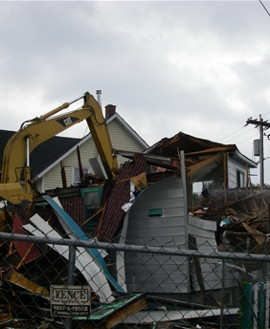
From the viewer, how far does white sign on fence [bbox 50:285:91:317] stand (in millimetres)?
2830

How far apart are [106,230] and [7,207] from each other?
76.5 inches

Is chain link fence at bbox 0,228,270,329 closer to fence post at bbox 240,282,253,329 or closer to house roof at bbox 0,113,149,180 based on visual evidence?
fence post at bbox 240,282,253,329

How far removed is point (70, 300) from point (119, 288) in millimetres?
4567

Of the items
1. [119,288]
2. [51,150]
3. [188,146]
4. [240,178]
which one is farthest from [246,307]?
[51,150]

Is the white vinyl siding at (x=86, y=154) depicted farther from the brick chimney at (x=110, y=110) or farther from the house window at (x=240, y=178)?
the house window at (x=240, y=178)

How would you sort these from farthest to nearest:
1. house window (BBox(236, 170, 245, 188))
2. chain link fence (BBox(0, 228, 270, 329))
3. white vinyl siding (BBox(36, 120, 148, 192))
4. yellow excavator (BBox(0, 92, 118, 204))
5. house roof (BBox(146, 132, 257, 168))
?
white vinyl siding (BBox(36, 120, 148, 192)), house window (BBox(236, 170, 245, 188)), house roof (BBox(146, 132, 257, 168)), yellow excavator (BBox(0, 92, 118, 204)), chain link fence (BBox(0, 228, 270, 329))

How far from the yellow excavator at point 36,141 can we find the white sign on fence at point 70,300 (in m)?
6.23

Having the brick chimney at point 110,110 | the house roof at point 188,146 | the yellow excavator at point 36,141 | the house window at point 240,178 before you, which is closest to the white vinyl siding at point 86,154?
the brick chimney at point 110,110

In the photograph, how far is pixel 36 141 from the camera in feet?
34.3

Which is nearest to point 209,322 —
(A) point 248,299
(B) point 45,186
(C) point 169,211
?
(A) point 248,299

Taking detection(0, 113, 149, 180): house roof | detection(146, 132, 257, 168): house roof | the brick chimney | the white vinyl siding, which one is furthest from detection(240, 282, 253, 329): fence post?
the brick chimney

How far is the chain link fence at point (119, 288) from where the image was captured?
3014 millimetres

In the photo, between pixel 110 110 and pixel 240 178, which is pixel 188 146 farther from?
pixel 110 110

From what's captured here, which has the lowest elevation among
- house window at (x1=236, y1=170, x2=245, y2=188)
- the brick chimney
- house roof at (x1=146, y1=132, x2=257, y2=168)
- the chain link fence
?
the chain link fence
